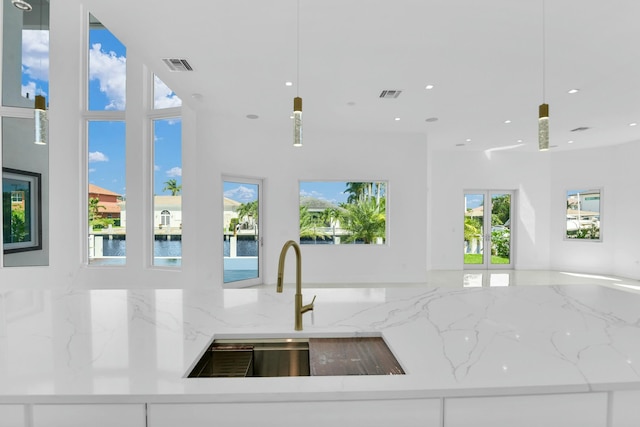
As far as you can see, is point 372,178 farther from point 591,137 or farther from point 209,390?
point 209,390

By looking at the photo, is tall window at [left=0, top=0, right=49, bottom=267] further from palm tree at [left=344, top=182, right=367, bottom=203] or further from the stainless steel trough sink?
the stainless steel trough sink

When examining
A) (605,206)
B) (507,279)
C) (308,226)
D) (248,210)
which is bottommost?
(507,279)

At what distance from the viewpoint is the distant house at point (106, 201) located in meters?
5.74

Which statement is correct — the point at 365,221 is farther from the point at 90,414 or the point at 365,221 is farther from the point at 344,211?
the point at 90,414

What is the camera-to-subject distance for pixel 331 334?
4.46 feet

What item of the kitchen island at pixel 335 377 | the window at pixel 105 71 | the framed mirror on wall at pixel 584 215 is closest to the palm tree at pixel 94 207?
the window at pixel 105 71

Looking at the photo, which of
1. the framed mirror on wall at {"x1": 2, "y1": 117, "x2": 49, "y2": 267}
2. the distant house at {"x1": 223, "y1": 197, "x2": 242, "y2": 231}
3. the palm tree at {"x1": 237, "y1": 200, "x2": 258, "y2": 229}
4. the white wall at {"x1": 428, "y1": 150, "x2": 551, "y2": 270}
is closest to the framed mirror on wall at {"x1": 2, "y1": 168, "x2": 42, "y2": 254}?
the framed mirror on wall at {"x1": 2, "y1": 117, "x2": 49, "y2": 267}

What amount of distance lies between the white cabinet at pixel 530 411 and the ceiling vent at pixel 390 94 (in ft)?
13.5

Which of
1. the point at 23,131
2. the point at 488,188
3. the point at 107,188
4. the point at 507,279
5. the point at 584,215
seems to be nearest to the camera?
the point at 23,131

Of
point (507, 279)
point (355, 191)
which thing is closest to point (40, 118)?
point (355, 191)

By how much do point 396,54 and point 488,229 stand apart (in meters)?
6.35

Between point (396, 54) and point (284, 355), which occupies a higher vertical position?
point (396, 54)

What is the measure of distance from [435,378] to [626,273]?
9.08m

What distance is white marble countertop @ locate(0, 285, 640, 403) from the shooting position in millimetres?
880
